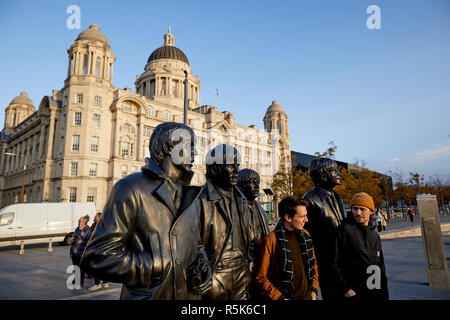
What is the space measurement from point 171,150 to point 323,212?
104 inches

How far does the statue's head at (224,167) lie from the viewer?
107 inches

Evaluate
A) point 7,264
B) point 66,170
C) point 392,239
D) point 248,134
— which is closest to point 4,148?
point 66,170

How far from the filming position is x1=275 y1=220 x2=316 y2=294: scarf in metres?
2.74

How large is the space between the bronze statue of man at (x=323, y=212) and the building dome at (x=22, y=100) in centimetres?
8997

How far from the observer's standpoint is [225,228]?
8.89ft

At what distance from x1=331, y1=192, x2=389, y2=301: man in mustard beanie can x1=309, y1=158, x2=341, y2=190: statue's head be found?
2.79ft

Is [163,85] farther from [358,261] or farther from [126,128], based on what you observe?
[358,261]

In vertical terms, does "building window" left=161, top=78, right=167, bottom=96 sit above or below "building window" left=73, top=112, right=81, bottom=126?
above

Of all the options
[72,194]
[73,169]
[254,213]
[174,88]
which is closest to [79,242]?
[254,213]
